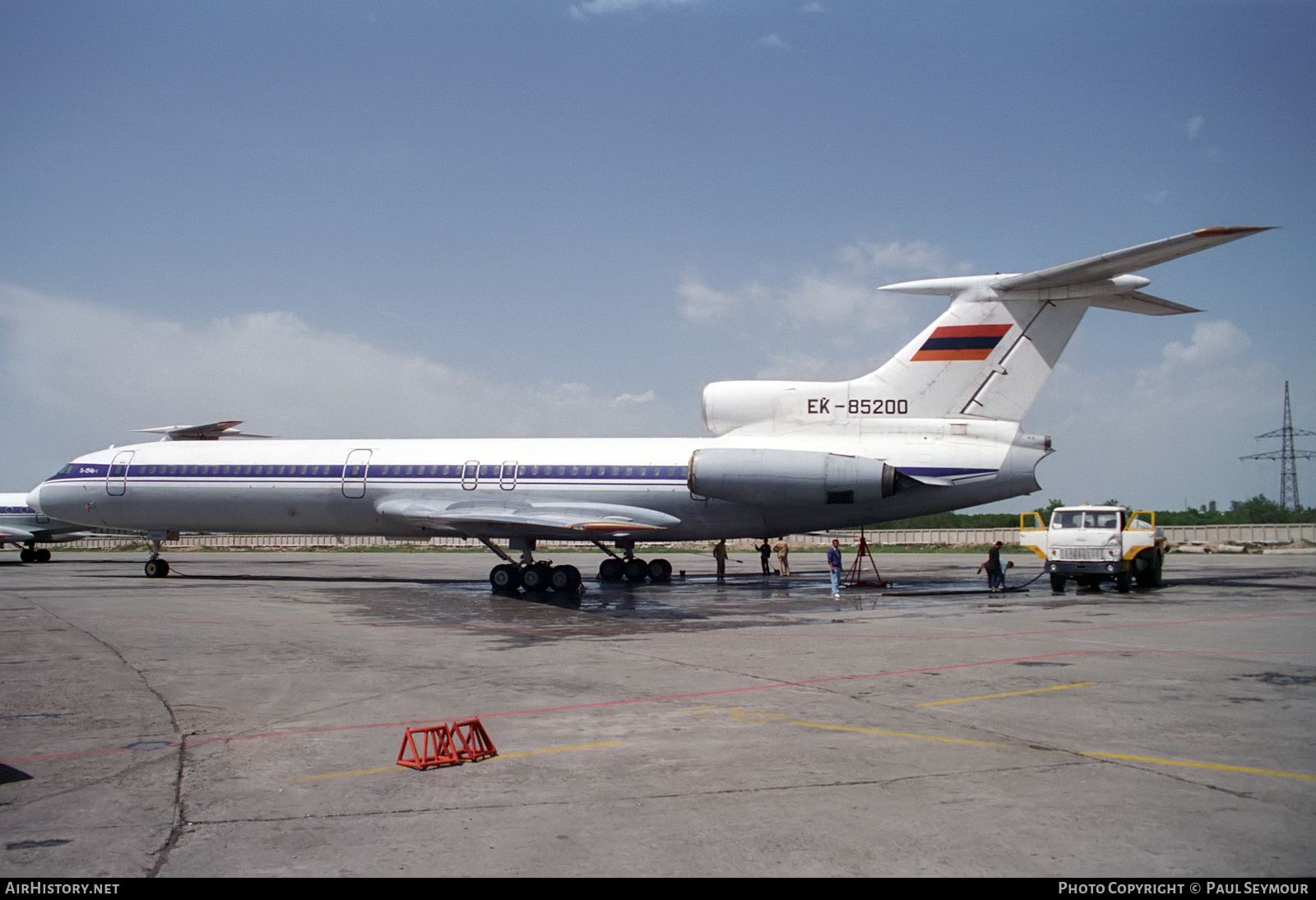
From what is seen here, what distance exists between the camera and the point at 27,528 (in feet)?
125

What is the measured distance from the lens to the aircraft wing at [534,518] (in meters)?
20.9

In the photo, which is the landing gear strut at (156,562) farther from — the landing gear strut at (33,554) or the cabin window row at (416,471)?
the landing gear strut at (33,554)

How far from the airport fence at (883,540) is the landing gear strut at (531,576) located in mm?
27528

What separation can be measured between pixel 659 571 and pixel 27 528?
27.7m

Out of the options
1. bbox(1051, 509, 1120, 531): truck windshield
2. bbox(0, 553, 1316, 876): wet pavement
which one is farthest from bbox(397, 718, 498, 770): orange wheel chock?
bbox(1051, 509, 1120, 531): truck windshield

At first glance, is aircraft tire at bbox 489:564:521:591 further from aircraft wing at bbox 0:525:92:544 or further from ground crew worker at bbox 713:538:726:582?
aircraft wing at bbox 0:525:92:544

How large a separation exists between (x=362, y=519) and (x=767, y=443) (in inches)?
423

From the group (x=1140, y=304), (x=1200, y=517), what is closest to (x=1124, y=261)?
(x=1140, y=304)

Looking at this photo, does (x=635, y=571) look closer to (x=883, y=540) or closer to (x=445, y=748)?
(x=445, y=748)

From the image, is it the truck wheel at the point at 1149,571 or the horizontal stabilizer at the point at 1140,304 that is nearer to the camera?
the horizontal stabilizer at the point at 1140,304

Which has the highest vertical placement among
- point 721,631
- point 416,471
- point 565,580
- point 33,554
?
point 416,471

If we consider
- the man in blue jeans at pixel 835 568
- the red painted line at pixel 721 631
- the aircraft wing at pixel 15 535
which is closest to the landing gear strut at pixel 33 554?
the aircraft wing at pixel 15 535

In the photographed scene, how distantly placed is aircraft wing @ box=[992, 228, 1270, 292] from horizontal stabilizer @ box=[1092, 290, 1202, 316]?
213mm

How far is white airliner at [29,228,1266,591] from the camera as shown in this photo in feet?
65.8
